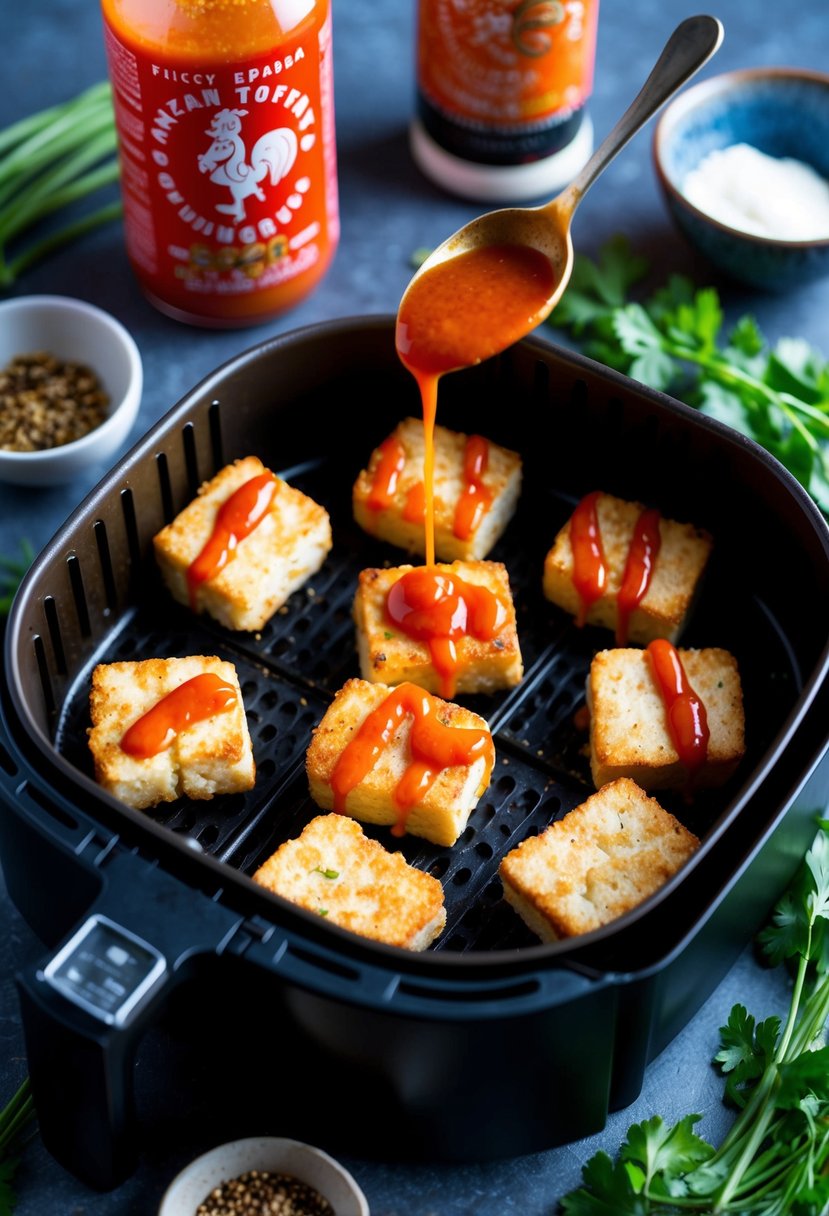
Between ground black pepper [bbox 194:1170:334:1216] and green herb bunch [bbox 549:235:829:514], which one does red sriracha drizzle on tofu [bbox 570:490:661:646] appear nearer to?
green herb bunch [bbox 549:235:829:514]

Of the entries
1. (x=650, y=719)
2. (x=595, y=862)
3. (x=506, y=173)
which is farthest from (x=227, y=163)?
(x=595, y=862)

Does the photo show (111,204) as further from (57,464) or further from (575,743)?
(575,743)

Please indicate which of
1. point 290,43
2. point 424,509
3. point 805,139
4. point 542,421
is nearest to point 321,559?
point 424,509

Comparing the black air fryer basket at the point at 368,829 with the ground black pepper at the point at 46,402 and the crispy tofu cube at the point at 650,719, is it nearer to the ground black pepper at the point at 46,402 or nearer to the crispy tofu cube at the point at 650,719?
the crispy tofu cube at the point at 650,719

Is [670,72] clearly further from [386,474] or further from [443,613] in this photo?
[443,613]

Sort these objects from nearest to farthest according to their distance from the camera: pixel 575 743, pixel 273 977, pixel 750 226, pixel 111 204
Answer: pixel 273 977 → pixel 575 743 → pixel 750 226 → pixel 111 204
